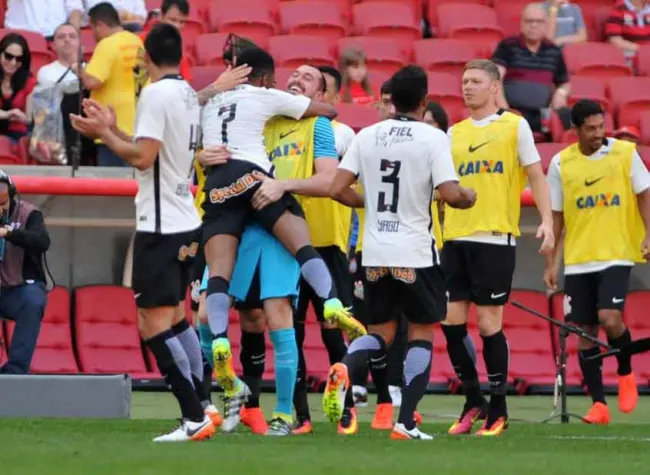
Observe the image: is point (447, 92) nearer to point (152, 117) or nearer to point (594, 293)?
point (594, 293)

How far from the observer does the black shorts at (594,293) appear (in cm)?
1221

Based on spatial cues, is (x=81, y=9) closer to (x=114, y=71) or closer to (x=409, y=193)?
(x=114, y=71)

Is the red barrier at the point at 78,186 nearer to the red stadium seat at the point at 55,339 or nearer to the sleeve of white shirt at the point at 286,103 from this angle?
the red stadium seat at the point at 55,339

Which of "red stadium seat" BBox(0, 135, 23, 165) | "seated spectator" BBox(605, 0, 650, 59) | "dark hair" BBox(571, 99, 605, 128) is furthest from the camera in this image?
"seated spectator" BBox(605, 0, 650, 59)

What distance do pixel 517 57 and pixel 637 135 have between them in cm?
134

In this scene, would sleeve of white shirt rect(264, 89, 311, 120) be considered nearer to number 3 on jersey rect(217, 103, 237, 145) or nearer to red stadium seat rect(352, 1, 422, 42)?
number 3 on jersey rect(217, 103, 237, 145)

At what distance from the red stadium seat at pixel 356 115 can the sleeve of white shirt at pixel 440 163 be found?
5602 millimetres

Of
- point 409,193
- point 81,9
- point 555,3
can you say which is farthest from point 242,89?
point 555,3

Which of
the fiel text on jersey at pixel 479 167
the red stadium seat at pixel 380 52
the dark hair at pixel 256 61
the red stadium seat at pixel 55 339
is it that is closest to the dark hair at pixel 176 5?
the red stadium seat at pixel 380 52

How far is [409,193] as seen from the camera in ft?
31.4

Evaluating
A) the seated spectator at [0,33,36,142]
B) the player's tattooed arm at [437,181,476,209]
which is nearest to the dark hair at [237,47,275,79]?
the player's tattooed arm at [437,181,476,209]

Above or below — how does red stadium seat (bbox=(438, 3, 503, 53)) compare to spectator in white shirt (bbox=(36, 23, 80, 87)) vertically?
above

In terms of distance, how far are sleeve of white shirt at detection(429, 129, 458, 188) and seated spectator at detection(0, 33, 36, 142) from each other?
6.06 meters

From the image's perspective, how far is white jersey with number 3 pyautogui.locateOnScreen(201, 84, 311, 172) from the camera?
979cm
